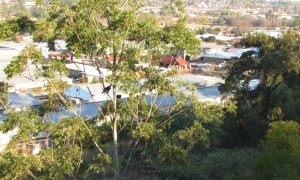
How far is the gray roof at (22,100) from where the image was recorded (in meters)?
15.4

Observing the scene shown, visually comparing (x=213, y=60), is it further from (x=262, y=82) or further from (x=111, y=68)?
(x=111, y=68)

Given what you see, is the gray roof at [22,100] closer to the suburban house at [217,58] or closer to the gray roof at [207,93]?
the gray roof at [207,93]

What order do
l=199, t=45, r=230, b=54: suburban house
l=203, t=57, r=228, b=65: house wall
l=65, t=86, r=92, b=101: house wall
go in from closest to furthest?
l=65, t=86, r=92, b=101: house wall → l=203, t=57, r=228, b=65: house wall → l=199, t=45, r=230, b=54: suburban house

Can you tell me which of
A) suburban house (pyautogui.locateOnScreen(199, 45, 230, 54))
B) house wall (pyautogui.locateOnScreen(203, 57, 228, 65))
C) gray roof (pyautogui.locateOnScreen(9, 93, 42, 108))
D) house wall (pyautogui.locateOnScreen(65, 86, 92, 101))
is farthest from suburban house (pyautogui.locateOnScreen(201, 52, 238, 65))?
gray roof (pyautogui.locateOnScreen(9, 93, 42, 108))

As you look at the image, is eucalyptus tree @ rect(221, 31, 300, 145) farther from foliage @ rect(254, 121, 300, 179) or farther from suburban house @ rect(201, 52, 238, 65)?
suburban house @ rect(201, 52, 238, 65)

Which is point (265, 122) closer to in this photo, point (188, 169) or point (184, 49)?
point (188, 169)

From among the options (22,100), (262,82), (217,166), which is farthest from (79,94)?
(217,166)

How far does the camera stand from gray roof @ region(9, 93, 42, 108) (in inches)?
606

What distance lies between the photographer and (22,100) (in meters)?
16.0

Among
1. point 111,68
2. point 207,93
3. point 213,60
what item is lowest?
point 213,60

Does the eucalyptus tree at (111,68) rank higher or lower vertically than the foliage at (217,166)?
higher

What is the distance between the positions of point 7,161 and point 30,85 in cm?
1606

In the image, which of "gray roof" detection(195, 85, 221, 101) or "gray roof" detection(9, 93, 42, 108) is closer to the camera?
"gray roof" detection(9, 93, 42, 108)

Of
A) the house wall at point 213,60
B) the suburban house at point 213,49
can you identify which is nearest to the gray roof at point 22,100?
the house wall at point 213,60
